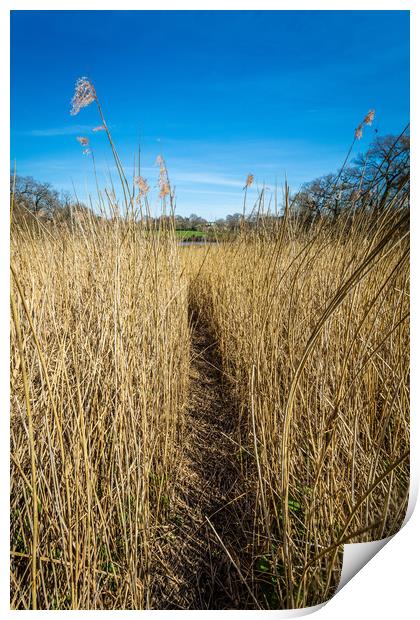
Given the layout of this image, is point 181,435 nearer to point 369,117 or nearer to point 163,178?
point 163,178

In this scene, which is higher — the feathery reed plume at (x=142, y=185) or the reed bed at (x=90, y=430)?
the feathery reed plume at (x=142, y=185)

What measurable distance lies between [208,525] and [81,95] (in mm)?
1127

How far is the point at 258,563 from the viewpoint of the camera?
0.81 meters

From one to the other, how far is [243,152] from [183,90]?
0.20 meters

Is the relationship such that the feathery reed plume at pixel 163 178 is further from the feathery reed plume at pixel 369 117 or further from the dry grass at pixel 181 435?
the feathery reed plume at pixel 369 117

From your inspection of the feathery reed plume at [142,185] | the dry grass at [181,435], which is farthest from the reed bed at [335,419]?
the feathery reed plume at [142,185]

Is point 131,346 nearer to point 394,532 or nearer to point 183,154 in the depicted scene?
point 183,154

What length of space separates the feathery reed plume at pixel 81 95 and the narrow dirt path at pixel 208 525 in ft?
3.01

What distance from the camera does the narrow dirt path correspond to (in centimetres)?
74

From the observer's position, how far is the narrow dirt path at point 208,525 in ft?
2.44

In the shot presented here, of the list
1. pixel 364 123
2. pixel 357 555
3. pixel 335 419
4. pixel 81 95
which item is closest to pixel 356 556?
pixel 357 555

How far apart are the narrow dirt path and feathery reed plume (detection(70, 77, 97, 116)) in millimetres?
918

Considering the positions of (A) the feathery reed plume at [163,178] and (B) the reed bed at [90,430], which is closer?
(B) the reed bed at [90,430]
